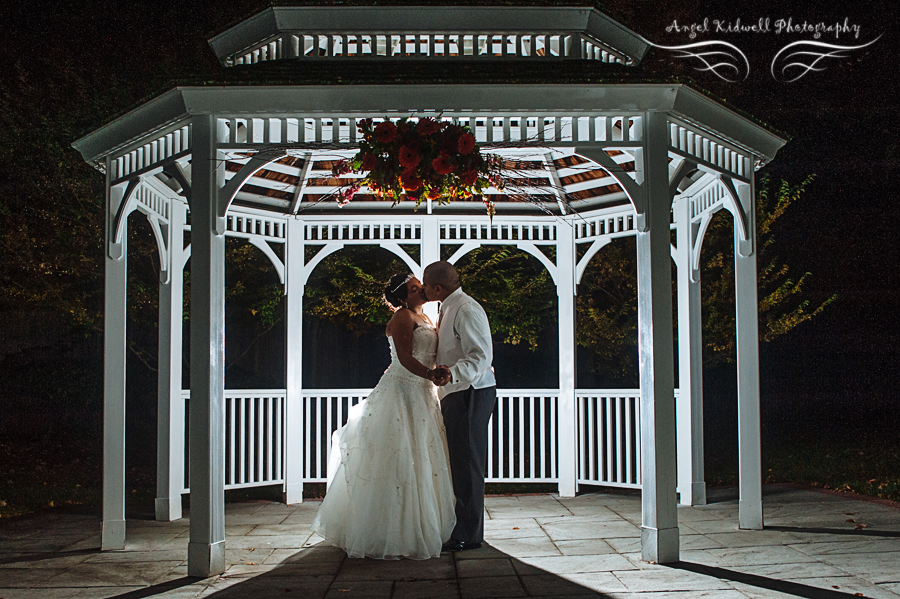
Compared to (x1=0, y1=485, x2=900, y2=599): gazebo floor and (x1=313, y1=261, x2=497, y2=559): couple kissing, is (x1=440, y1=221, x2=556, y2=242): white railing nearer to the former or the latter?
(x1=313, y1=261, x2=497, y2=559): couple kissing

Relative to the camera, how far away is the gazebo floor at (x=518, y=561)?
438 centimetres

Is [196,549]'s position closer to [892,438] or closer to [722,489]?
[722,489]

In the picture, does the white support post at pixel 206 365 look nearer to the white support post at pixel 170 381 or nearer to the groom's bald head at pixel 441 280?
the groom's bald head at pixel 441 280

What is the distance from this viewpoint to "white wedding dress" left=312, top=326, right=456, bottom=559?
5.09 meters

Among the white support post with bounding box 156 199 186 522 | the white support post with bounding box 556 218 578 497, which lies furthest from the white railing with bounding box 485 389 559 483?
the white support post with bounding box 156 199 186 522

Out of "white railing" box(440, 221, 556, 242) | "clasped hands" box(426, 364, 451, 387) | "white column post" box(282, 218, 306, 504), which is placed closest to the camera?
"clasped hands" box(426, 364, 451, 387)

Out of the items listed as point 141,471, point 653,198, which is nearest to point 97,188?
point 141,471

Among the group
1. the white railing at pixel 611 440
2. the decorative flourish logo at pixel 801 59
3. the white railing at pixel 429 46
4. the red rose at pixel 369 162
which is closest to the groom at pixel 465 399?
the red rose at pixel 369 162

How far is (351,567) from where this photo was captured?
195 inches

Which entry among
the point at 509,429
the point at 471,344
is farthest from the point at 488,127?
the point at 509,429

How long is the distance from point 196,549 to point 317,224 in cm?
410

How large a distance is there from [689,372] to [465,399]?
9.45 ft

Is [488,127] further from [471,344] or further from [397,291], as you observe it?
[471,344]

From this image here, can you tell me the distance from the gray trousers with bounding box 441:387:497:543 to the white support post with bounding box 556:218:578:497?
9.50 feet
